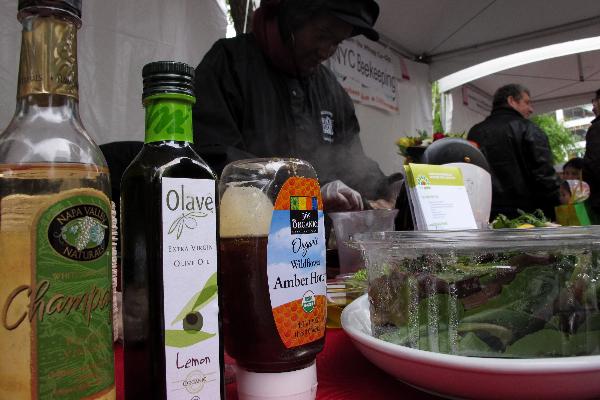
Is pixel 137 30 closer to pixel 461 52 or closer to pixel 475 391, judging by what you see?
pixel 475 391

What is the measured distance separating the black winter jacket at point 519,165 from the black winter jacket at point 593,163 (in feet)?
2.75

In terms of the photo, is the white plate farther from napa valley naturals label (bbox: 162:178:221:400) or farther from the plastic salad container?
napa valley naturals label (bbox: 162:178:221:400)

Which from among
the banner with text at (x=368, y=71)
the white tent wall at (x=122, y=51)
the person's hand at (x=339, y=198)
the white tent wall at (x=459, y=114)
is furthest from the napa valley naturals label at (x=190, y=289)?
the white tent wall at (x=459, y=114)

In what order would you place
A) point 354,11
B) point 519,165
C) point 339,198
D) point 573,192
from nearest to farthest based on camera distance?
point 339,198 < point 354,11 < point 573,192 < point 519,165

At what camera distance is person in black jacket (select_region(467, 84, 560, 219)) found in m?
3.66

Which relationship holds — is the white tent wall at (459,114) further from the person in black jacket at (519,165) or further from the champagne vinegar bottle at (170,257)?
the champagne vinegar bottle at (170,257)

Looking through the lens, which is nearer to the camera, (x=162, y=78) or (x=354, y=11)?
(x=162, y=78)

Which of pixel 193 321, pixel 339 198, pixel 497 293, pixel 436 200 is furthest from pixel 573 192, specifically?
pixel 193 321

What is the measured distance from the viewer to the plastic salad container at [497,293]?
473 mm

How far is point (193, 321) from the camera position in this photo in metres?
0.39

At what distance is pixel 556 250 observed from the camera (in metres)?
0.51

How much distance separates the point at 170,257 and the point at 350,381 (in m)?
0.29

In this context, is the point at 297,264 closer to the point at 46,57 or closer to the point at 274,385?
the point at 274,385

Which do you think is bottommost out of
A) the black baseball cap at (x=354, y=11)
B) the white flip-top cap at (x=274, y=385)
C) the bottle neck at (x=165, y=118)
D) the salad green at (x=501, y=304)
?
the white flip-top cap at (x=274, y=385)
